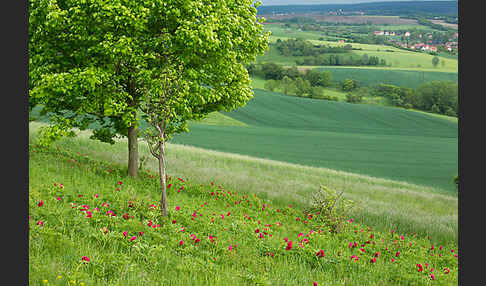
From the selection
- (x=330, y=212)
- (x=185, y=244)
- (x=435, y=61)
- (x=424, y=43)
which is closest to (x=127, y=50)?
(x=185, y=244)

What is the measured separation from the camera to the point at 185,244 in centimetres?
867

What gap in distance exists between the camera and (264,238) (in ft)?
33.3

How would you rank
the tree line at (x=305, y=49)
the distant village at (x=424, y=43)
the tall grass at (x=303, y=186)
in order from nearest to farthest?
1. the tall grass at (x=303, y=186)
2. the tree line at (x=305, y=49)
3. the distant village at (x=424, y=43)

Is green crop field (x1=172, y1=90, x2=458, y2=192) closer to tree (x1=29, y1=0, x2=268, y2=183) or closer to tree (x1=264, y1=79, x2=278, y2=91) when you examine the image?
tree (x1=264, y1=79, x2=278, y2=91)

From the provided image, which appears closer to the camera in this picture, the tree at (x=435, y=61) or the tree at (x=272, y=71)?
the tree at (x=272, y=71)

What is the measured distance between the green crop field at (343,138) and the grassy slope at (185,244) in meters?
19.4

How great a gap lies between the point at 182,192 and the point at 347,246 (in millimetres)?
6673

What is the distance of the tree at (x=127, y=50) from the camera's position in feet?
39.2

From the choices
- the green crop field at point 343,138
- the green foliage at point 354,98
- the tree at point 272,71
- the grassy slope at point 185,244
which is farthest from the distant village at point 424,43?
the grassy slope at point 185,244

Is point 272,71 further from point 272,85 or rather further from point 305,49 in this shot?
point 305,49

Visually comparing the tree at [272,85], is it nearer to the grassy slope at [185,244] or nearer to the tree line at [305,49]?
the tree line at [305,49]

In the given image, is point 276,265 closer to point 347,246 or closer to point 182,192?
point 347,246

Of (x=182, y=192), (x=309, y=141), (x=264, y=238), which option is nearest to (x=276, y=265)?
(x=264, y=238)

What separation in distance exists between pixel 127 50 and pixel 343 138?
125ft
